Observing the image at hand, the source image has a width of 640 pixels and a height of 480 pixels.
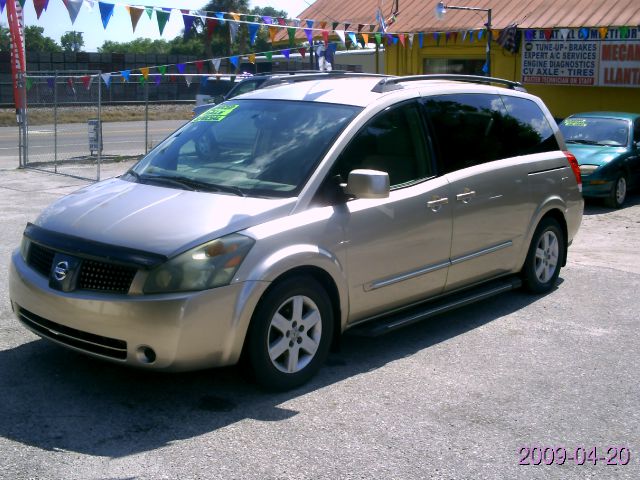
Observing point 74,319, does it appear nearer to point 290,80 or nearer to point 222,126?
point 222,126

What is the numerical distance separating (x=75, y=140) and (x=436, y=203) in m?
20.9

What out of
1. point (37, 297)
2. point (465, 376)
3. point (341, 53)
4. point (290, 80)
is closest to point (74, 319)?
point (37, 297)

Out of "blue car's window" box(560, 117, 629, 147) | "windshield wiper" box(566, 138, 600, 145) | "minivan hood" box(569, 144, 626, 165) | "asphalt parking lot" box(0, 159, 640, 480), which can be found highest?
"blue car's window" box(560, 117, 629, 147)

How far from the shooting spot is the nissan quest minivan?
4609mm

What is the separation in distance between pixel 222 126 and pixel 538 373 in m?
2.81

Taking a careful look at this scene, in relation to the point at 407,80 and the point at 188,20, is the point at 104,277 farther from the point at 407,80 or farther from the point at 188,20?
the point at 188,20

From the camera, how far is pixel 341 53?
25594 mm

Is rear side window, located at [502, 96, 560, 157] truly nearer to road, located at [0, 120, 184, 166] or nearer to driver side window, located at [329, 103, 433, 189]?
driver side window, located at [329, 103, 433, 189]

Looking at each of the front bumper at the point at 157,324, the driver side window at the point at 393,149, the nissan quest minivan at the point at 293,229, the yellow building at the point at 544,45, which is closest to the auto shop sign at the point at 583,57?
the yellow building at the point at 544,45

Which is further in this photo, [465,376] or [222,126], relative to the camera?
[222,126]

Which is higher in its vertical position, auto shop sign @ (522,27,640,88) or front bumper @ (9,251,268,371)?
auto shop sign @ (522,27,640,88)

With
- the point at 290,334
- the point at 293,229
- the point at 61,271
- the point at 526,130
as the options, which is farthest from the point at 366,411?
the point at 526,130

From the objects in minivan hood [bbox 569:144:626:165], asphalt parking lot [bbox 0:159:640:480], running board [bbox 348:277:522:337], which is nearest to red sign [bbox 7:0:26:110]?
minivan hood [bbox 569:144:626:165]
